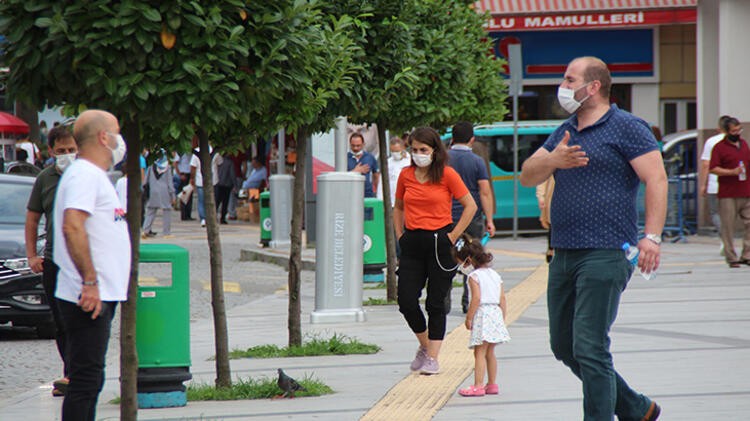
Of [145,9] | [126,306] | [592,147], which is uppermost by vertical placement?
[145,9]

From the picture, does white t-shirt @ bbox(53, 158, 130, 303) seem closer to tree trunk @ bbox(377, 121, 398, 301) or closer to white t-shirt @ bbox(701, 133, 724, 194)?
tree trunk @ bbox(377, 121, 398, 301)

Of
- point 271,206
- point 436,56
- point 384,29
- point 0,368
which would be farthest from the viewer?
point 271,206

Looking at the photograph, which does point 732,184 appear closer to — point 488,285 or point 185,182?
point 488,285

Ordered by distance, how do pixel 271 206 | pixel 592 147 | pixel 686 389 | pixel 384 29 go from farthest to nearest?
pixel 271 206
pixel 384 29
pixel 686 389
pixel 592 147

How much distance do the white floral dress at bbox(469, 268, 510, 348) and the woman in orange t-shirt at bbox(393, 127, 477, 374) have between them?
758 mm

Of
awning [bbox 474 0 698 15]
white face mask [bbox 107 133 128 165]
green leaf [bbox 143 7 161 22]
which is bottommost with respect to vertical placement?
white face mask [bbox 107 133 128 165]

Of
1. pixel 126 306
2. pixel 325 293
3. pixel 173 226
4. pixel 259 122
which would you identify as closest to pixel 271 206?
pixel 173 226

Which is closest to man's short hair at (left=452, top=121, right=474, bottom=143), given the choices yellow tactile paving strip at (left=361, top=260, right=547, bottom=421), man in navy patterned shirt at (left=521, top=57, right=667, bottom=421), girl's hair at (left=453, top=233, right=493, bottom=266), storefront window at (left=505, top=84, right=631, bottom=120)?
yellow tactile paving strip at (left=361, top=260, right=547, bottom=421)

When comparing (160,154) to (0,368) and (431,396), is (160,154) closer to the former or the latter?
(431,396)

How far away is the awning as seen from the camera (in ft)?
91.3

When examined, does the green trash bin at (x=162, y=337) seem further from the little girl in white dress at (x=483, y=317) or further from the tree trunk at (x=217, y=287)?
the little girl in white dress at (x=483, y=317)

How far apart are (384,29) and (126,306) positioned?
5.45 meters

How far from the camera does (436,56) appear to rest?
41.9ft

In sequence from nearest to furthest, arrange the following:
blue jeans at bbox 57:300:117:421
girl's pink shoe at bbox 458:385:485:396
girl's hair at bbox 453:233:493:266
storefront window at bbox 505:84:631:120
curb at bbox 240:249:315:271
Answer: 1. blue jeans at bbox 57:300:117:421
2. girl's pink shoe at bbox 458:385:485:396
3. girl's hair at bbox 453:233:493:266
4. curb at bbox 240:249:315:271
5. storefront window at bbox 505:84:631:120
